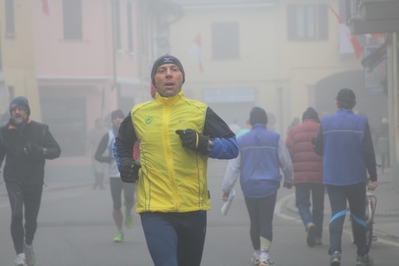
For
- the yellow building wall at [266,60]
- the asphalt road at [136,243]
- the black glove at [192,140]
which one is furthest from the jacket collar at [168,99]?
the yellow building wall at [266,60]

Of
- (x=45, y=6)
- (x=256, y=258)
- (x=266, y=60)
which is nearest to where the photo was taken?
(x=256, y=258)

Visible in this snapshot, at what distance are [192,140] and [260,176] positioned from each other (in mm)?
3694

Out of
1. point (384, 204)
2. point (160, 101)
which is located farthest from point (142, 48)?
point (160, 101)

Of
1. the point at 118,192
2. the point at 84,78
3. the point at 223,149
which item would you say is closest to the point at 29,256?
the point at 118,192

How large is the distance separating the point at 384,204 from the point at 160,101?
1054 cm

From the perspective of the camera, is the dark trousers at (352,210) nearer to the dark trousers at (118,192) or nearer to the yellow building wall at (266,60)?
the dark trousers at (118,192)

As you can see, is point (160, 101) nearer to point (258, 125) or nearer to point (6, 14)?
point (258, 125)

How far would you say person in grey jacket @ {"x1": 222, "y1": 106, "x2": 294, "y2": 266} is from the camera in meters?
8.68

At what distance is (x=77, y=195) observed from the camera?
2003 centimetres

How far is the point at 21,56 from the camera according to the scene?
26.2m

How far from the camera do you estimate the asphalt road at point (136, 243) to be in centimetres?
921

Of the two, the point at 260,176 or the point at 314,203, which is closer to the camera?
the point at 260,176

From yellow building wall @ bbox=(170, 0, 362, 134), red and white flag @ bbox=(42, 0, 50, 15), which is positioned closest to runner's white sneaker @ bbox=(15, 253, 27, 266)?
red and white flag @ bbox=(42, 0, 50, 15)

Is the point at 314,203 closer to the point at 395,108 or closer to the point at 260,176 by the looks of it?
the point at 260,176
